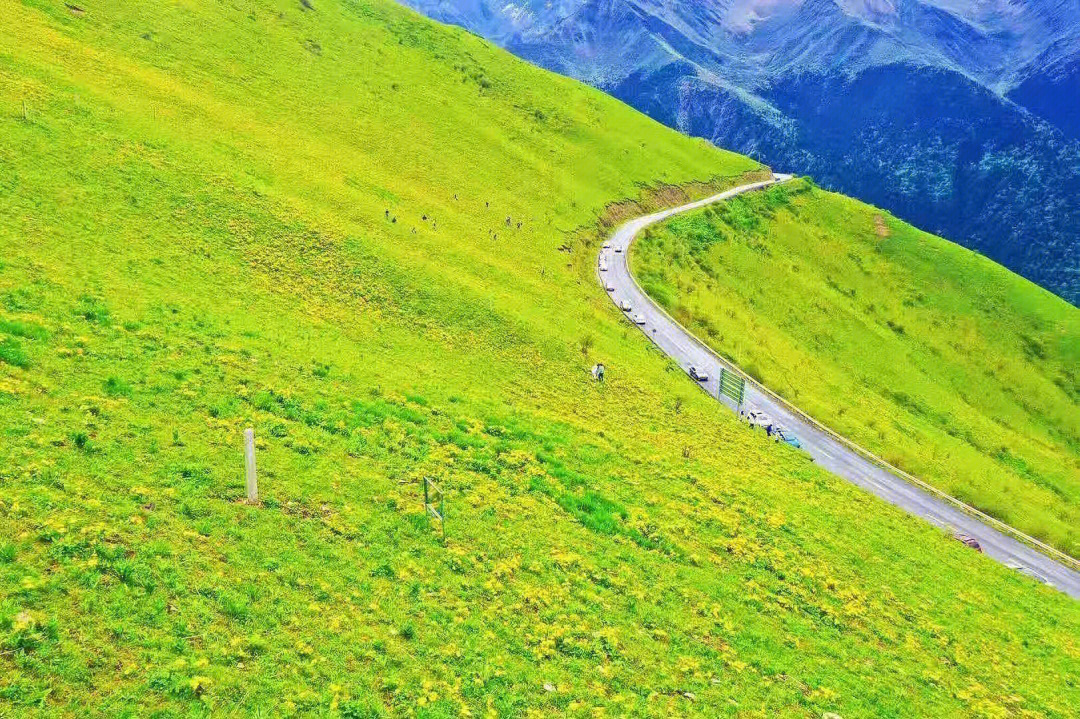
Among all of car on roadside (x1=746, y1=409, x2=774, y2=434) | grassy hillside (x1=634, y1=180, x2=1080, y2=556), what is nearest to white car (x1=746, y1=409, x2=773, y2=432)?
car on roadside (x1=746, y1=409, x2=774, y2=434)

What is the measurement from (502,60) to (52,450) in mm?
108812

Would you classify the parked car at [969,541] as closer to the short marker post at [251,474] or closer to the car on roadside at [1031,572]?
the car on roadside at [1031,572]

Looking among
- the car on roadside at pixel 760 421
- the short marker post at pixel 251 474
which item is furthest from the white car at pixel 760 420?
the short marker post at pixel 251 474

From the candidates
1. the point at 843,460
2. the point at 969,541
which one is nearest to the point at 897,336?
the point at 843,460

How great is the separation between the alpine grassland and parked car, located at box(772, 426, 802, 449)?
635cm

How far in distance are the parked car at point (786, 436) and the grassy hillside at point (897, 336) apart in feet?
21.5

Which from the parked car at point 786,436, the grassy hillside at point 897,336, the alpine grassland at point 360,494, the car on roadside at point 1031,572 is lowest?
the alpine grassland at point 360,494

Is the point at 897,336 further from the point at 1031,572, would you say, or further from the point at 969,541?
the point at 969,541

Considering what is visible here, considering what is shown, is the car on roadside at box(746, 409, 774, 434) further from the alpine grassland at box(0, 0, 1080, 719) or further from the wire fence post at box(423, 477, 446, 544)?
the wire fence post at box(423, 477, 446, 544)

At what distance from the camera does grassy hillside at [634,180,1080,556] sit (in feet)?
189

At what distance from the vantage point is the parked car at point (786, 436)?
4609cm

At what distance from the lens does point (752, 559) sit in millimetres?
23922

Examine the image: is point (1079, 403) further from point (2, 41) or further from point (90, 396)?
point (2, 41)

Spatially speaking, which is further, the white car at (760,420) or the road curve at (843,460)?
the white car at (760,420)
